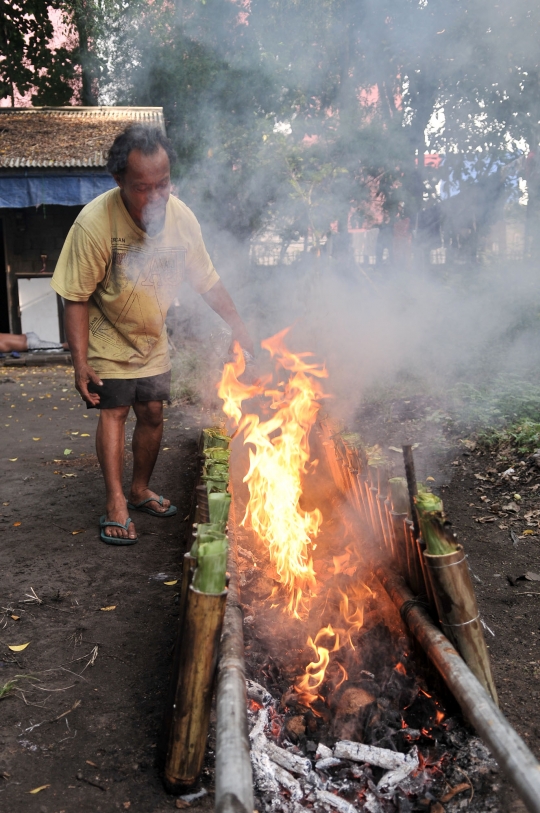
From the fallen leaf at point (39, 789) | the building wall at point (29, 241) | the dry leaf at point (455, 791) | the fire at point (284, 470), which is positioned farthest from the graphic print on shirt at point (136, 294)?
the building wall at point (29, 241)

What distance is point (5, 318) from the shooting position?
15781 mm

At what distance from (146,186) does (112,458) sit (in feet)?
5.29

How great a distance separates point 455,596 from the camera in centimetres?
216

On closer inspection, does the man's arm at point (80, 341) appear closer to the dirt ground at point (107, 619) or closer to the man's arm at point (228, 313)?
the man's arm at point (228, 313)

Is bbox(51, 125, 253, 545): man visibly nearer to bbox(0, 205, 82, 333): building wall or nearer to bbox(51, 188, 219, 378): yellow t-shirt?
bbox(51, 188, 219, 378): yellow t-shirt

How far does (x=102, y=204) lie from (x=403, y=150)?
792cm

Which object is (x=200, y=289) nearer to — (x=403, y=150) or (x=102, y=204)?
(x=102, y=204)

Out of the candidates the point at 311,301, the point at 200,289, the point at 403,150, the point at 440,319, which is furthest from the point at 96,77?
the point at 200,289

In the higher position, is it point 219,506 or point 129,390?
point 129,390

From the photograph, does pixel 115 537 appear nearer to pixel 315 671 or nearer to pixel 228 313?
pixel 228 313

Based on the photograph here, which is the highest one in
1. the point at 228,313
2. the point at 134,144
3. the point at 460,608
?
the point at 134,144

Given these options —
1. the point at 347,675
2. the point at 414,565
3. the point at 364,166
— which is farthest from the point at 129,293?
the point at 364,166

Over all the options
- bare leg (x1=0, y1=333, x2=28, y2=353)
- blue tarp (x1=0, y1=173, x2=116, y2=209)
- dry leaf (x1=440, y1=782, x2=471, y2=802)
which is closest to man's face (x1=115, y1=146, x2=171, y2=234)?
dry leaf (x1=440, y1=782, x2=471, y2=802)

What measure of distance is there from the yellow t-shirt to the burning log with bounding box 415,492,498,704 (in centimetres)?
238
